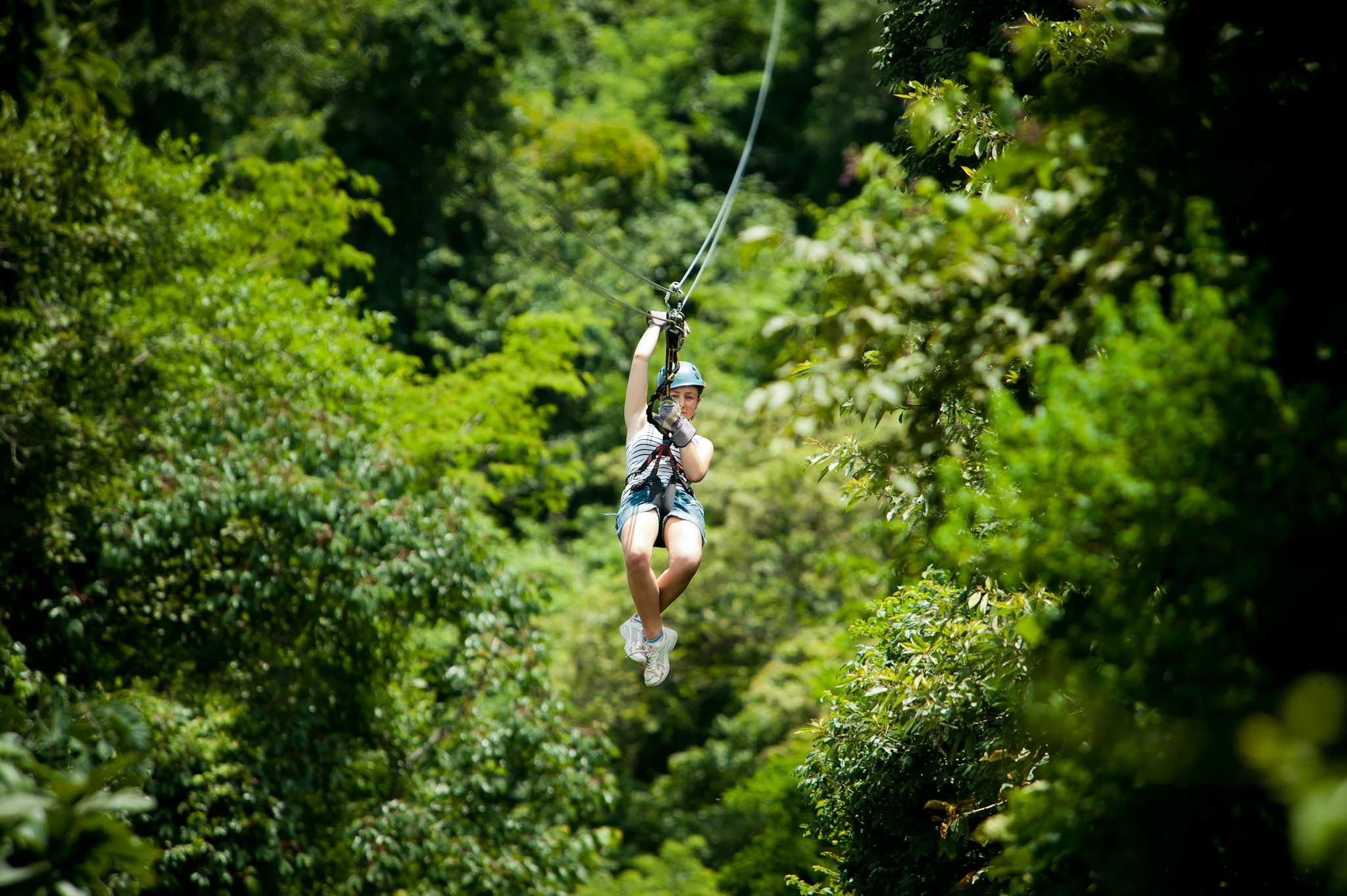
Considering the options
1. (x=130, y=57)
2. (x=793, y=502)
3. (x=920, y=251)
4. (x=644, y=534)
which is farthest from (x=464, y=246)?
(x=920, y=251)

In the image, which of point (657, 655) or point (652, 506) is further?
point (657, 655)

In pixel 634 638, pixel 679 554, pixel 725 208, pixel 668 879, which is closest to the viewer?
pixel 679 554

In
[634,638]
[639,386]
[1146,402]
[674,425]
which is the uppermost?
[639,386]

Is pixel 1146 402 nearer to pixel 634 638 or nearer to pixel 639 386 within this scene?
pixel 639 386

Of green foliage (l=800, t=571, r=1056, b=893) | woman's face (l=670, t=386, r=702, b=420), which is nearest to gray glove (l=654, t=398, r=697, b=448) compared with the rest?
woman's face (l=670, t=386, r=702, b=420)

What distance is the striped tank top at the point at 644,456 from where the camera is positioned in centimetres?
488

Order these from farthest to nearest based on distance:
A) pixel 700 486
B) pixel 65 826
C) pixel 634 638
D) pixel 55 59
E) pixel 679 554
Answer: pixel 700 486, pixel 634 638, pixel 679 554, pixel 55 59, pixel 65 826

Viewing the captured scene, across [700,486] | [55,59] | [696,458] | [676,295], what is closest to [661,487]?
[696,458]

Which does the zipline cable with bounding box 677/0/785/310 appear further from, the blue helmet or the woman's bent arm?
the woman's bent arm

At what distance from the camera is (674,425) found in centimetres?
466

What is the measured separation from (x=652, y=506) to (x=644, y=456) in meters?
0.29

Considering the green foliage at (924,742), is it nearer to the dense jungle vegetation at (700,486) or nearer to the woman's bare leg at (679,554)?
the dense jungle vegetation at (700,486)

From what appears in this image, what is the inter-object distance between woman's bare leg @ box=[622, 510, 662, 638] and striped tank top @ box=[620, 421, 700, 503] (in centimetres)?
15

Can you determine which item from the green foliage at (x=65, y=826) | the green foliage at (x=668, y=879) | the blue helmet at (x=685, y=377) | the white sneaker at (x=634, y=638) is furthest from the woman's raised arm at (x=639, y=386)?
the green foliage at (x=668, y=879)
